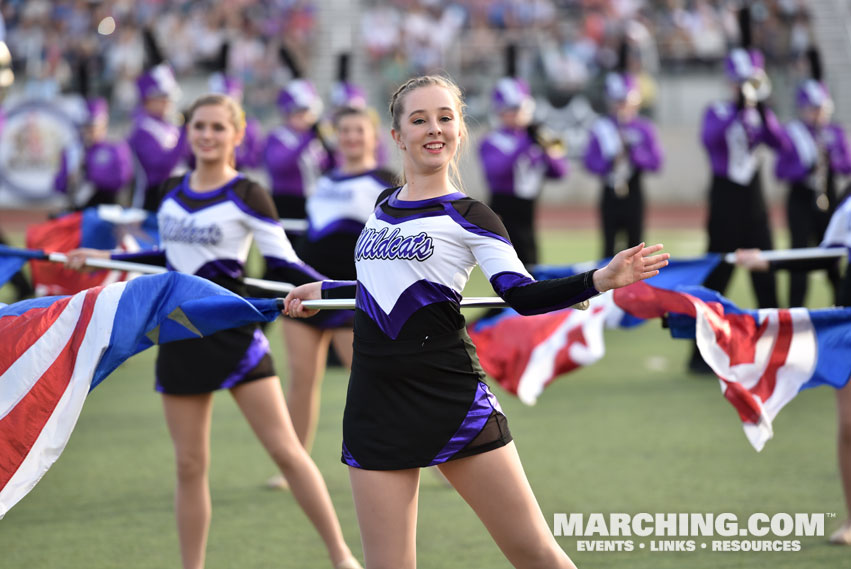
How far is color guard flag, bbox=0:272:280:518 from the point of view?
11.7 ft

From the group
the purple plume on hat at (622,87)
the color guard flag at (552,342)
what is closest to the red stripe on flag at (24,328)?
the color guard flag at (552,342)

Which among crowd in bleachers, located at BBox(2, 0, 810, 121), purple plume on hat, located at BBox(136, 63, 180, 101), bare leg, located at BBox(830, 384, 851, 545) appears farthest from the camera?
crowd in bleachers, located at BBox(2, 0, 810, 121)

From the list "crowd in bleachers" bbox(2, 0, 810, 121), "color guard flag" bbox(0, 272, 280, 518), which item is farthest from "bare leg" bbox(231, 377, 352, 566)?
"crowd in bleachers" bbox(2, 0, 810, 121)

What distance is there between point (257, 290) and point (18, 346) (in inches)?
41.9

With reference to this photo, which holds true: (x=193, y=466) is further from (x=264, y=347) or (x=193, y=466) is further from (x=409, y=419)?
(x=409, y=419)

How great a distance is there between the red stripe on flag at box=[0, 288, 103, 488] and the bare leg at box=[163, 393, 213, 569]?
1.68 ft

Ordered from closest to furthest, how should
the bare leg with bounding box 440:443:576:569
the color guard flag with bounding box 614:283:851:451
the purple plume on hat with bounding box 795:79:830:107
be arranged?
1. the bare leg with bounding box 440:443:576:569
2. the color guard flag with bounding box 614:283:851:451
3. the purple plume on hat with bounding box 795:79:830:107

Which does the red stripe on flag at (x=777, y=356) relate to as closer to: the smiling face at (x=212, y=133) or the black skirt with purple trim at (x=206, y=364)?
the black skirt with purple trim at (x=206, y=364)

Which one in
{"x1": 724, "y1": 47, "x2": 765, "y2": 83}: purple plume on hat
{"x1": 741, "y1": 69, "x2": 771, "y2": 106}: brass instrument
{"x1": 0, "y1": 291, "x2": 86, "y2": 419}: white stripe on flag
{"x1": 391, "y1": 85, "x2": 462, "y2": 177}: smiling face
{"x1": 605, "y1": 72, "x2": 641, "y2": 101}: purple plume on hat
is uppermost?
{"x1": 605, "y1": 72, "x2": 641, "y2": 101}: purple plume on hat

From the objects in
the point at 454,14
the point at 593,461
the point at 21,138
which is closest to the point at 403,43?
the point at 454,14

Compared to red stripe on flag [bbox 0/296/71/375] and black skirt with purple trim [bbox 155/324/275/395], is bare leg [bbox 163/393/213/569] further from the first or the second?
red stripe on flag [bbox 0/296/71/375]

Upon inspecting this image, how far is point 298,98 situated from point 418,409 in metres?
7.97

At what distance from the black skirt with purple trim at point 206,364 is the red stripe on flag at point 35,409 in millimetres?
444

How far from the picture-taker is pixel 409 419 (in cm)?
297
